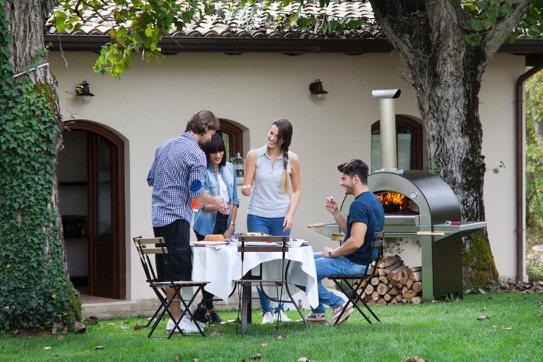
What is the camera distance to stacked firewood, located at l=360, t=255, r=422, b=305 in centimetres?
873

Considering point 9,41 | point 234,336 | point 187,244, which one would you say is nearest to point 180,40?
point 9,41

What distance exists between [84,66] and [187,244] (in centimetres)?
457

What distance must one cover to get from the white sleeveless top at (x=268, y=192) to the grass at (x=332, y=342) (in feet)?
3.75

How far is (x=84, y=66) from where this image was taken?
9828 mm

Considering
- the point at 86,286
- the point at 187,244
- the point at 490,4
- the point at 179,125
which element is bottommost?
the point at 86,286

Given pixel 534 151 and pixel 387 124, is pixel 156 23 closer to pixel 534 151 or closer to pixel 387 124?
pixel 387 124

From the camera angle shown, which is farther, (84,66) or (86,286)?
(86,286)

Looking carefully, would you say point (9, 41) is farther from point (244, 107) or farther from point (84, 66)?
point (244, 107)

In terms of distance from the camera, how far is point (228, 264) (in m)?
5.95

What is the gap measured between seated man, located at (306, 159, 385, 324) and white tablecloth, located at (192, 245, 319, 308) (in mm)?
371

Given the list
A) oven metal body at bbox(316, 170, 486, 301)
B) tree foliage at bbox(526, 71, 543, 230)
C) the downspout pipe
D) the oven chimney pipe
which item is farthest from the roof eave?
tree foliage at bbox(526, 71, 543, 230)

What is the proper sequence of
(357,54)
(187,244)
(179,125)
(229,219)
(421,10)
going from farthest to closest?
(357,54)
(179,125)
(421,10)
(229,219)
(187,244)

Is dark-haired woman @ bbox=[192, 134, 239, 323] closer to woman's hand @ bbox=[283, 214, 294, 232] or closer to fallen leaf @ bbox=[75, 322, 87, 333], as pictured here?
woman's hand @ bbox=[283, 214, 294, 232]

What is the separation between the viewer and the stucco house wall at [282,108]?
1005 cm
